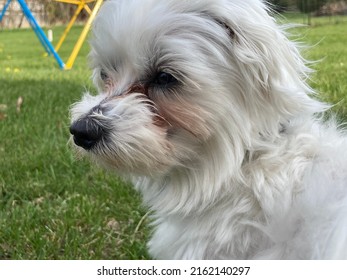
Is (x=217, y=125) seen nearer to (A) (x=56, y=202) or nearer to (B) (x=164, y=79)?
(B) (x=164, y=79)

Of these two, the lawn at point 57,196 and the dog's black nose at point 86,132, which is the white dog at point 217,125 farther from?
the lawn at point 57,196

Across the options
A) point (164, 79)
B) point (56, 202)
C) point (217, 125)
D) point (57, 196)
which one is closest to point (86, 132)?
point (164, 79)

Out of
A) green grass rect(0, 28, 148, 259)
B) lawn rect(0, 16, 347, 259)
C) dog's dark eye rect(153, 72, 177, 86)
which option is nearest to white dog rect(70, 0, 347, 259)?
dog's dark eye rect(153, 72, 177, 86)

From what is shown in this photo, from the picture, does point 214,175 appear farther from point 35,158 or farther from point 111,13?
point 35,158

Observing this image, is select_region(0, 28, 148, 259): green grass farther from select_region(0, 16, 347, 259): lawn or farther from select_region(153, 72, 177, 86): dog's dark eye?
select_region(153, 72, 177, 86): dog's dark eye

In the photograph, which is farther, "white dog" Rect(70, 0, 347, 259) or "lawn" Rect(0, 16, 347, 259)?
"lawn" Rect(0, 16, 347, 259)

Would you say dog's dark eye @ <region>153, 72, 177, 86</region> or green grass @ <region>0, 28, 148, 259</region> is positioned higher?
dog's dark eye @ <region>153, 72, 177, 86</region>

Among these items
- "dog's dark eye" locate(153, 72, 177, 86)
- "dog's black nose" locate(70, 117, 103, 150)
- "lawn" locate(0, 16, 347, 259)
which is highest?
"dog's dark eye" locate(153, 72, 177, 86)
